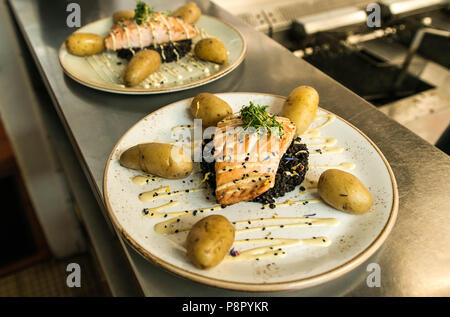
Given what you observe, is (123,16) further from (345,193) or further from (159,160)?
(345,193)

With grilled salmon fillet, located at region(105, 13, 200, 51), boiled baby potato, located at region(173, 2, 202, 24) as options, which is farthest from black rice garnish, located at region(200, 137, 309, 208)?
boiled baby potato, located at region(173, 2, 202, 24)

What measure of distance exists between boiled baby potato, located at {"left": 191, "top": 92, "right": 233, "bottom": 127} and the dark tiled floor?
6.41ft

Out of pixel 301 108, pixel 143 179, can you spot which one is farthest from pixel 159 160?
pixel 301 108

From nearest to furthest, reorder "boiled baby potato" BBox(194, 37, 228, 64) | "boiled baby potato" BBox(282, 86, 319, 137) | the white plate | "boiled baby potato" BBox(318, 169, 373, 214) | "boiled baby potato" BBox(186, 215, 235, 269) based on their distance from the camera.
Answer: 1. "boiled baby potato" BBox(186, 215, 235, 269)
2. "boiled baby potato" BBox(318, 169, 373, 214)
3. "boiled baby potato" BBox(282, 86, 319, 137)
4. the white plate
5. "boiled baby potato" BBox(194, 37, 228, 64)

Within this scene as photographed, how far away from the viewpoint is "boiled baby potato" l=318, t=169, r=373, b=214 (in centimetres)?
83

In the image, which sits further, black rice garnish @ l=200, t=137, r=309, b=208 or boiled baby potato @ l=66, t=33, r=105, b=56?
boiled baby potato @ l=66, t=33, r=105, b=56

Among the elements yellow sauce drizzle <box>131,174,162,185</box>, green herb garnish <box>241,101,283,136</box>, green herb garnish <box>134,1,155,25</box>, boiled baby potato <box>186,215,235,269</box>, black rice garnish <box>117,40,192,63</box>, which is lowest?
yellow sauce drizzle <box>131,174,162,185</box>

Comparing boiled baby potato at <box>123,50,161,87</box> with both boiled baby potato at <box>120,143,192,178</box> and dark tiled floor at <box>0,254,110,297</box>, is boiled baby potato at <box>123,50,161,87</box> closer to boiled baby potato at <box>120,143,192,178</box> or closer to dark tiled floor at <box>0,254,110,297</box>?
boiled baby potato at <box>120,143,192,178</box>

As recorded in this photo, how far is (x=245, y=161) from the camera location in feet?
3.11

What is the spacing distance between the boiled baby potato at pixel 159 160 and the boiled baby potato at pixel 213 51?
593 mm

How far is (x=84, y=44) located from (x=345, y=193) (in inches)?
47.2
